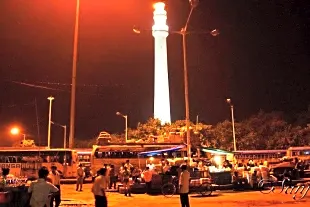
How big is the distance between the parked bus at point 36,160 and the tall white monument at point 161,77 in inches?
1273

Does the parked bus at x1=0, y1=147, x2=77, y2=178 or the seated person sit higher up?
the parked bus at x1=0, y1=147, x2=77, y2=178

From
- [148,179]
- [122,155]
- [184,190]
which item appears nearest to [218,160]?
[122,155]

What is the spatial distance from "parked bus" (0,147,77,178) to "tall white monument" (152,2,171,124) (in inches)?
1273

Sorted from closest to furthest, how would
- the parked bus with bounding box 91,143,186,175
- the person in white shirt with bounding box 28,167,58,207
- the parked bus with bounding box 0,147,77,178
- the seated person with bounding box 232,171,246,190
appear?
the person in white shirt with bounding box 28,167,58,207
the seated person with bounding box 232,171,246,190
the parked bus with bounding box 0,147,77,178
the parked bus with bounding box 91,143,186,175

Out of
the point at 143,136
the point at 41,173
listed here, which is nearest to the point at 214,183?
the point at 41,173

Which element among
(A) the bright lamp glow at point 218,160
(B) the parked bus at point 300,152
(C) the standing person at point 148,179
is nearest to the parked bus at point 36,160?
(A) the bright lamp glow at point 218,160

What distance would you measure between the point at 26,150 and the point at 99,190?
95.8 ft

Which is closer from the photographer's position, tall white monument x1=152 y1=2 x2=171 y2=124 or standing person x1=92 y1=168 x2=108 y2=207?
standing person x1=92 y1=168 x2=108 y2=207

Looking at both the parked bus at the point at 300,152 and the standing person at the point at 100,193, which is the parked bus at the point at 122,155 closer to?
the parked bus at the point at 300,152

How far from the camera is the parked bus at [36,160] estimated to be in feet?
123

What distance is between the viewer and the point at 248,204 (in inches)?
666

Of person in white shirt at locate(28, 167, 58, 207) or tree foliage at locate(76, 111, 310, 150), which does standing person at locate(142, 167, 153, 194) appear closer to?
person in white shirt at locate(28, 167, 58, 207)

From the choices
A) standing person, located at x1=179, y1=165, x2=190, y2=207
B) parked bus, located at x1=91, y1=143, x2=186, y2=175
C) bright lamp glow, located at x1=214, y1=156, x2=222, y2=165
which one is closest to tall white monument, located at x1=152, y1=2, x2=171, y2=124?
parked bus, located at x1=91, y1=143, x2=186, y2=175

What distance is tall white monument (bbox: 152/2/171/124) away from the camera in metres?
70.8
